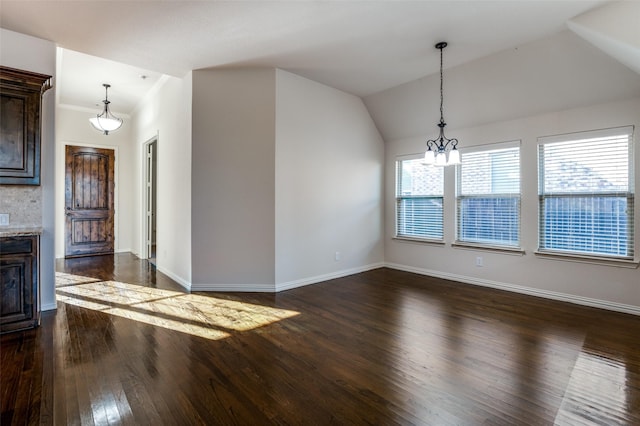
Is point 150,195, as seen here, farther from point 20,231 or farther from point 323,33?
point 323,33

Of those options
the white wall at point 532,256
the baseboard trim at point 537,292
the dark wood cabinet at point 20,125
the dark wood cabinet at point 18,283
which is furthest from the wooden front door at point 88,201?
the baseboard trim at point 537,292

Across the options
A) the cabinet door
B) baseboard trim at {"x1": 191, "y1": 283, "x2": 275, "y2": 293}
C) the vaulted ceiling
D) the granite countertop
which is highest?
the vaulted ceiling

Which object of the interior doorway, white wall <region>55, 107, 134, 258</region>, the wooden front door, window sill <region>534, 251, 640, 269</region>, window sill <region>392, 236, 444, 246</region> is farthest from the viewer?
the wooden front door

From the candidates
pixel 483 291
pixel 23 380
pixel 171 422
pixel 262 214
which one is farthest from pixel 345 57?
pixel 23 380

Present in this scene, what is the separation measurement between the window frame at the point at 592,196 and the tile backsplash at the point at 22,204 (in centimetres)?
592

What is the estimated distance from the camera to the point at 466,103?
4.62m

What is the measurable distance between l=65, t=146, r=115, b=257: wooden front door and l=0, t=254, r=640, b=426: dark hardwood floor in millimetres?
3735

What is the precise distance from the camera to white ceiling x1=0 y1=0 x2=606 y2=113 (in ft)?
9.47

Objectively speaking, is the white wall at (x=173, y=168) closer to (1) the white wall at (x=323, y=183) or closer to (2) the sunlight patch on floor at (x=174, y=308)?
(2) the sunlight patch on floor at (x=174, y=308)

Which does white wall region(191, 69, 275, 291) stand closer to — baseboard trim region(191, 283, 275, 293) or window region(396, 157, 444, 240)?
baseboard trim region(191, 283, 275, 293)

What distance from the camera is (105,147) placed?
23.6ft

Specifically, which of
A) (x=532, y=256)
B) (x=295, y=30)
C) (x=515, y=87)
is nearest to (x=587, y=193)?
(x=532, y=256)

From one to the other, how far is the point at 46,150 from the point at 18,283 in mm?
→ 1416

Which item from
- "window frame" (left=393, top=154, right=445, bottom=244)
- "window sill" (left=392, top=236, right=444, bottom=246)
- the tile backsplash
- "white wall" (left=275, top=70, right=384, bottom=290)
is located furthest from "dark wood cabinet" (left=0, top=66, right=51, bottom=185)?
"window sill" (left=392, top=236, right=444, bottom=246)
